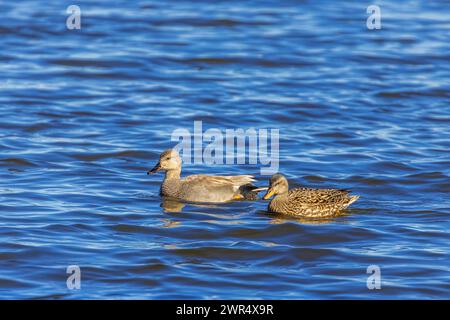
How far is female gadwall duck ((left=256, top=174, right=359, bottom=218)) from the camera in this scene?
39.0 feet

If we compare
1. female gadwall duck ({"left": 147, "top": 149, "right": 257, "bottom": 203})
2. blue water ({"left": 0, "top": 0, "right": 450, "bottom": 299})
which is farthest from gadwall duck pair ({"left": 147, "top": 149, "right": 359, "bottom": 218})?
blue water ({"left": 0, "top": 0, "right": 450, "bottom": 299})

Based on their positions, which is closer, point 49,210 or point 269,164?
point 49,210

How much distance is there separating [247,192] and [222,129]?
146 inches

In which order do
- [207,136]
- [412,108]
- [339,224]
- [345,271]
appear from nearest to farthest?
[345,271] < [339,224] < [207,136] < [412,108]

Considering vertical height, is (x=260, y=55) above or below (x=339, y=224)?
above

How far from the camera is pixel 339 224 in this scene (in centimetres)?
1163

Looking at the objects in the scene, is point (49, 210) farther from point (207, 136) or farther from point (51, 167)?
point (207, 136)

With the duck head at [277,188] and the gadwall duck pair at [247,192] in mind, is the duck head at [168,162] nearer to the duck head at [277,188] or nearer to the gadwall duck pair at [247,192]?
the gadwall duck pair at [247,192]

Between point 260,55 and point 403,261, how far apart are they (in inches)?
436

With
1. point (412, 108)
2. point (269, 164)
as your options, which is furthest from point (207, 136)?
point (412, 108)

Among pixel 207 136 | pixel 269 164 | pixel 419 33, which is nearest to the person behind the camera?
pixel 269 164

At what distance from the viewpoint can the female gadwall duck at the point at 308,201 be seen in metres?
11.9

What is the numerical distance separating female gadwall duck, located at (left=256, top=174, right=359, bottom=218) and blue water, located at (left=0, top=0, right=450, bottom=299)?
0.18 m

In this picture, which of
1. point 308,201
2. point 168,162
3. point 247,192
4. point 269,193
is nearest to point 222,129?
point 168,162
